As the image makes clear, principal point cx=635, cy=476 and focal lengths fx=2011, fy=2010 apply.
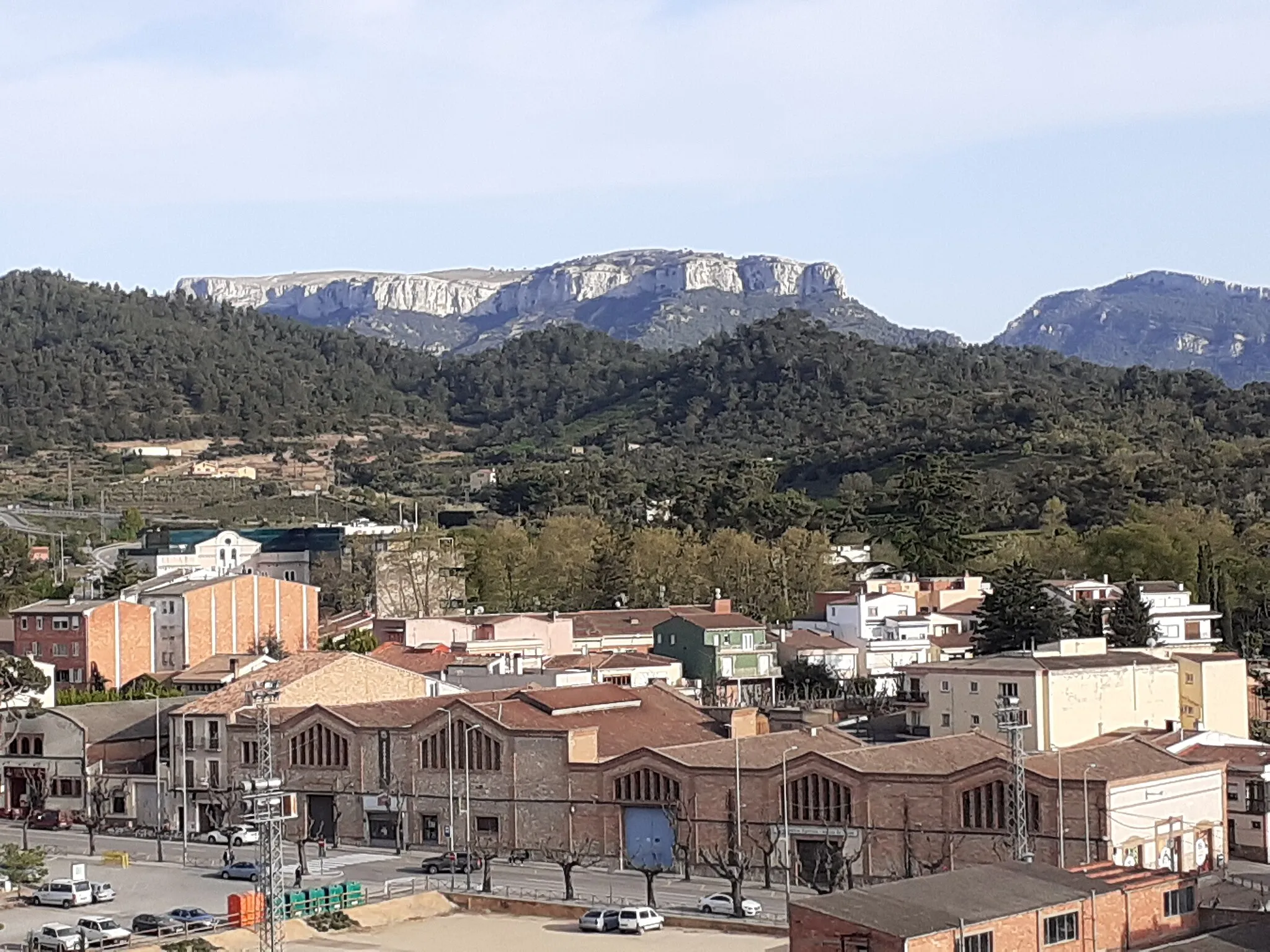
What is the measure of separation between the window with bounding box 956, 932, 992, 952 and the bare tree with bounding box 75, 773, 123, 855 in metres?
A: 30.0

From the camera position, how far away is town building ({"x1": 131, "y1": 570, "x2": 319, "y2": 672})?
77.0 m

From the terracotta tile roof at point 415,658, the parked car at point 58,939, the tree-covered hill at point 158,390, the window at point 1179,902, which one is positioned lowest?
the parked car at point 58,939

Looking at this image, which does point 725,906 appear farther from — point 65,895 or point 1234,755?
point 1234,755

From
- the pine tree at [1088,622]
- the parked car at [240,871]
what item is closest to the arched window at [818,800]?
the parked car at [240,871]

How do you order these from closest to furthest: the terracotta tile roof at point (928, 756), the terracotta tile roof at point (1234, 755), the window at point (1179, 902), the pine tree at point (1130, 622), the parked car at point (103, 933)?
the window at point (1179, 902), the parked car at point (103, 933), the terracotta tile roof at point (928, 756), the terracotta tile roof at point (1234, 755), the pine tree at point (1130, 622)

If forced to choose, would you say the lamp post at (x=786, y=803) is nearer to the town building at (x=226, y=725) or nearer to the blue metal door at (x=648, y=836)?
the blue metal door at (x=648, y=836)

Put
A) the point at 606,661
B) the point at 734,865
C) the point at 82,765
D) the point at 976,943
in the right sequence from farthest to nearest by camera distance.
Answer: the point at 606,661, the point at 82,765, the point at 734,865, the point at 976,943

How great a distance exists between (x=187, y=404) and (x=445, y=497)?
135 feet

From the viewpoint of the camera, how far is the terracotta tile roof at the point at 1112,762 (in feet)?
146

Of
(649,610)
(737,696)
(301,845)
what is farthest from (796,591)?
(301,845)

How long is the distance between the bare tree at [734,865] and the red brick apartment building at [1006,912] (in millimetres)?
5995

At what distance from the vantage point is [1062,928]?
36.0 m

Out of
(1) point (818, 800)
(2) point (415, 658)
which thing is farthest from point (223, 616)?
(1) point (818, 800)

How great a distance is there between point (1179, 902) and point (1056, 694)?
16192 mm
